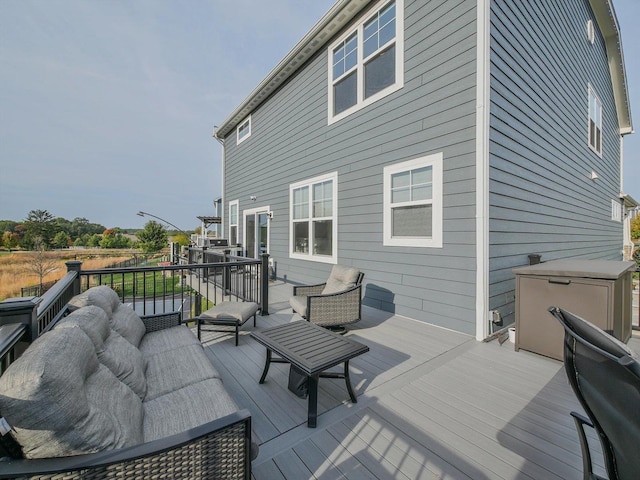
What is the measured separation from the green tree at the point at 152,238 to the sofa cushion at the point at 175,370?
36318 millimetres

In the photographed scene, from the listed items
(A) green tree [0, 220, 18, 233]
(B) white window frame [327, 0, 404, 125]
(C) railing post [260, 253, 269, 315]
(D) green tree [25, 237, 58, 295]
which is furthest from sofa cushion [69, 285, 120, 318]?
(A) green tree [0, 220, 18, 233]

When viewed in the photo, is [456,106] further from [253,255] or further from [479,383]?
[253,255]

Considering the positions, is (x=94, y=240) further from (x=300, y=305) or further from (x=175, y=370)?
(x=175, y=370)

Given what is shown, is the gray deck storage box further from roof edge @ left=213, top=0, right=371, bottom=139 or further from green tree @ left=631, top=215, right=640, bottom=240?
green tree @ left=631, top=215, right=640, bottom=240

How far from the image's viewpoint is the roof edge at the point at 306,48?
17.2 ft

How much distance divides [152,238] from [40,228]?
46.9ft

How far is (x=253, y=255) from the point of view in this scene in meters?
9.31

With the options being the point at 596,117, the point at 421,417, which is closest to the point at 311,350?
the point at 421,417

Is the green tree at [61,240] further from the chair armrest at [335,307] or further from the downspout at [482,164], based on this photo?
the downspout at [482,164]

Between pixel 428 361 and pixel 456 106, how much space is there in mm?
3352

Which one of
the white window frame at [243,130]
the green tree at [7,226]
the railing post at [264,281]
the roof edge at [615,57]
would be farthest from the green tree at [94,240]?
the roof edge at [615,57]

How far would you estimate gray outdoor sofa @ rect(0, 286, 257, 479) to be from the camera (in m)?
0.90

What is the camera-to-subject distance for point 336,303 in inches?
146

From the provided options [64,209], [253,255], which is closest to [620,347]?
[253,255]
